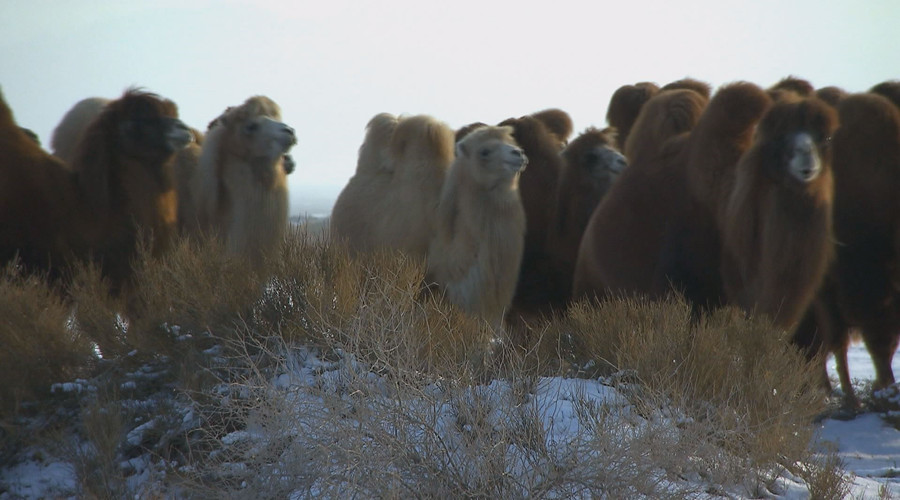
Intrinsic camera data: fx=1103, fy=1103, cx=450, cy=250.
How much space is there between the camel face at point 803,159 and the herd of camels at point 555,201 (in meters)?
0.01

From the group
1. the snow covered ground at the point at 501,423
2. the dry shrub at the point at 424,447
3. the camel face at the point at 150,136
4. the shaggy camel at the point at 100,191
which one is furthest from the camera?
the camel face at the point at 150,136

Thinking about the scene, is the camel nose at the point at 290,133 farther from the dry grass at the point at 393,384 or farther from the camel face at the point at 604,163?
the camel face at the point at 604,163

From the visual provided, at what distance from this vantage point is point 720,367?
6.30 m

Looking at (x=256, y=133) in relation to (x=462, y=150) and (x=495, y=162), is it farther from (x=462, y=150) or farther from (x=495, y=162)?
(x=495, y=162)

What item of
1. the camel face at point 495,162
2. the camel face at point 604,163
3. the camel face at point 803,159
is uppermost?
the camel face at point 803,159

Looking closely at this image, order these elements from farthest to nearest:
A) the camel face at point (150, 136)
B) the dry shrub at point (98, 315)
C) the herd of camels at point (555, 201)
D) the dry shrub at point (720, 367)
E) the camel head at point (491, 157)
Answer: the camel head at point (491, 157) < the camel face at point (150, 136) < the herd of camels at point (555, 201) < the dry shrub at point (98, 315) < the dry shrub at point (720, 367)

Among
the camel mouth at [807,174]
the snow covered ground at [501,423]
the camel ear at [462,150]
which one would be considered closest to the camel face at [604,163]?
the camel ear at [462,150]

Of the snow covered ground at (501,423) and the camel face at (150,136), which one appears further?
the camel face at (150,136)

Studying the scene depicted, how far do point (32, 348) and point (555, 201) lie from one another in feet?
15.5

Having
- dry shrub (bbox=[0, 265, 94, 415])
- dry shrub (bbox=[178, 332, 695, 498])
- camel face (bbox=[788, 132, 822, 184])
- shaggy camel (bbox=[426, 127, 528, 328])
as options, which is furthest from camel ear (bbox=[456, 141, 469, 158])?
dry shrub (bbox=[178, 332, 695, 498])

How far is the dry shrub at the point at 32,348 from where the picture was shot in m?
6.13

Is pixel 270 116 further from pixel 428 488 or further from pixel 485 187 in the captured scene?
pixel 428 488

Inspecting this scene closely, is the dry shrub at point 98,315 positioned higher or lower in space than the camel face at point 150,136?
lower

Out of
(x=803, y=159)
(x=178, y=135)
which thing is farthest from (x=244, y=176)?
(x=803, y=159)
